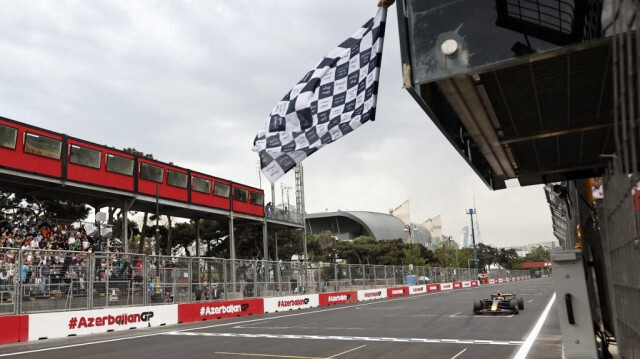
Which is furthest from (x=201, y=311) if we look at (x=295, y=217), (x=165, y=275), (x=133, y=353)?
(x=295, y=217)

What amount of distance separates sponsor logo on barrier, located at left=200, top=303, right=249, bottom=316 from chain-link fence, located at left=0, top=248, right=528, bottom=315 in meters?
0.49

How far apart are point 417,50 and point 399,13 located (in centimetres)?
40

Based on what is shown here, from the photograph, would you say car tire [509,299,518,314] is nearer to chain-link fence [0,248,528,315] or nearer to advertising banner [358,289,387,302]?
chain-link fence [0,248,528,315]

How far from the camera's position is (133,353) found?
10.1 metres

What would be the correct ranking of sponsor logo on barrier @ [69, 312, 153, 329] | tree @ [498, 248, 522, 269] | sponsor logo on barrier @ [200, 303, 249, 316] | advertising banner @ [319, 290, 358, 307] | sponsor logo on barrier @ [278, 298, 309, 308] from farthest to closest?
tree @ [498, 248, 522, 269], advertising banner @ [319, 290, 358, 307], sponsor logo on barrier @ [278, 298, 309, 308], sponsor logo on barrier @ [200, 303, 249, 316], sponsor logo on barrier @ [69, 312, 153, 329]

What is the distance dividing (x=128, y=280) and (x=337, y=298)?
1571 cm

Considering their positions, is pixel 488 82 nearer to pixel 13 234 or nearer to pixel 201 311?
pixel 201 311

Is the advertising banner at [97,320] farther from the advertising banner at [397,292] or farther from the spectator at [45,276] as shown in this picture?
the advertising banner at [397,292]

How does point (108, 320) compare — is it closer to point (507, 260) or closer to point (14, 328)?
point (14, 328)

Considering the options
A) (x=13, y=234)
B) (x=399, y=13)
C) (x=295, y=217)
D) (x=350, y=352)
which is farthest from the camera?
(x=295, y=217)

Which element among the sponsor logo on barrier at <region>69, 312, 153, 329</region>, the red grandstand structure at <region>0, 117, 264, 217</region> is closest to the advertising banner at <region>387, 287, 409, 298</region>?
the red grandstand structure at <region>0, 117, 264, 217</region>

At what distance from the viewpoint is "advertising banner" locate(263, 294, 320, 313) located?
2355cm

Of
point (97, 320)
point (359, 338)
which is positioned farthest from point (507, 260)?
point (97, 320)

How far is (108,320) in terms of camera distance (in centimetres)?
1502
